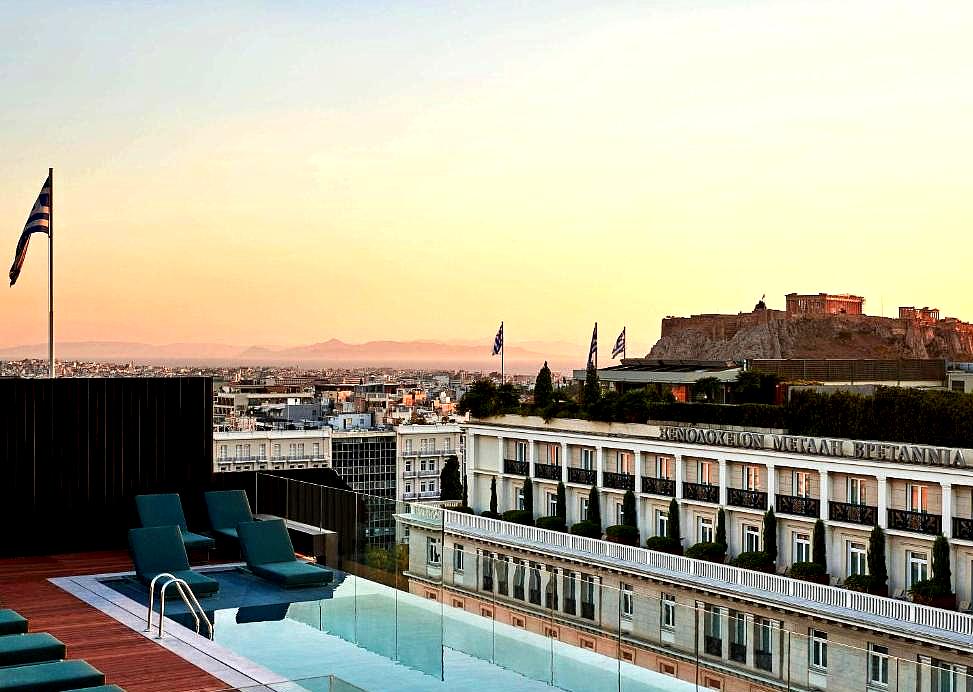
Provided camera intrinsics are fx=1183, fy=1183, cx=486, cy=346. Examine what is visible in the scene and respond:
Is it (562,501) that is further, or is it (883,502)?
(562,501)

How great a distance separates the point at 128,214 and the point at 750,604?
76.4ft

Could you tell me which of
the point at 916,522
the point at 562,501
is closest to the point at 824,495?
the point at 916,522

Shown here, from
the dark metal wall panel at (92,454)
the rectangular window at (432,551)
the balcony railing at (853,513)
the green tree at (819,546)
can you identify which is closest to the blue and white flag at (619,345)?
the balcony railing at (853,513)

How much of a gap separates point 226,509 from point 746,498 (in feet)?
81.6

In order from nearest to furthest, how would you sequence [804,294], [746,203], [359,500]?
1. [359,500]
2. [746,203]
3. [804,294]

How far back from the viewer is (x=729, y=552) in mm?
35375

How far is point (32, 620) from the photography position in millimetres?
9164

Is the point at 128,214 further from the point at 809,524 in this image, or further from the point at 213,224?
the point at 809,524

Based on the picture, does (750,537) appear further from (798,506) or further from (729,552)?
(798,506)

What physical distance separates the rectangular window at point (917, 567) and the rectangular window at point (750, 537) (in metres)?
5.19

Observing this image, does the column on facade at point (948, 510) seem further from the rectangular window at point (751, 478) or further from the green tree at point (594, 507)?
the green tree at point (594, 507)

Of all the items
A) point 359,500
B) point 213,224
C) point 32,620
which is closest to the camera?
point 32,620

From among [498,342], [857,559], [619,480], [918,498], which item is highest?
[498,342]

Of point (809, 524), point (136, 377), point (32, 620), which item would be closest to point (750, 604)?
point (809, 524)
